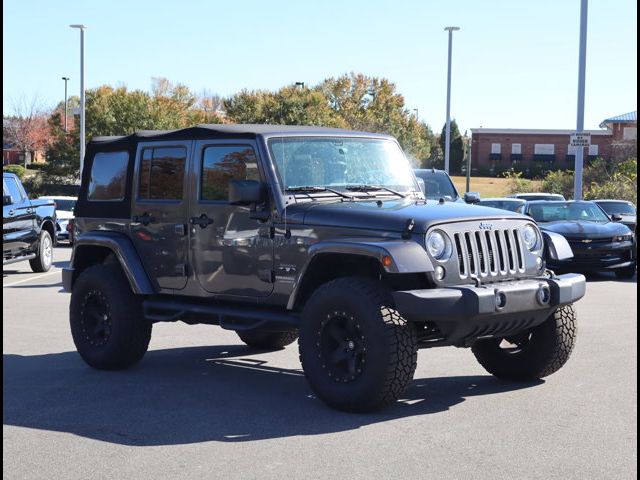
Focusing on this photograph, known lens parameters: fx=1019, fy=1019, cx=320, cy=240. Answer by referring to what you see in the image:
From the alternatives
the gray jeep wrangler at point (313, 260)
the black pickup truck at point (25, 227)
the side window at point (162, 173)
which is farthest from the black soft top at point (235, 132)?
the black pickup truck at point (25, 227)

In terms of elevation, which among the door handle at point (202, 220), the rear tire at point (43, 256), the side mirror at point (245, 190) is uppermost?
the side mirror at point (245, 190)

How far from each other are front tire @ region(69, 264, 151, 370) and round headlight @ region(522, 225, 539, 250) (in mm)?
3369

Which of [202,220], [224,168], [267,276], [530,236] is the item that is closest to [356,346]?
[267,276]

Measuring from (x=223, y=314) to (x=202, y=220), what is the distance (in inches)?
31.1

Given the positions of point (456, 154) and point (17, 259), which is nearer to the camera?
point (17, 259)

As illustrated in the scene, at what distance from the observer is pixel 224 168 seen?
8.36 meters

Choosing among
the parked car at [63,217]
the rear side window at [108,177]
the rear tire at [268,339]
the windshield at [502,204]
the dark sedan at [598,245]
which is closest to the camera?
the rear side window at [108,177]

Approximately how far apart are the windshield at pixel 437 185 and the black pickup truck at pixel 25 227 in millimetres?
7383

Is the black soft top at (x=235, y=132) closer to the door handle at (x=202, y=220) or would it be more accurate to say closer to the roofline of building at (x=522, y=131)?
the door handle at (x=202, y=220)

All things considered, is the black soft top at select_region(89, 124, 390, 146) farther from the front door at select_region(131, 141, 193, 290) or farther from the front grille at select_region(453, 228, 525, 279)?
the front grille at select_region(453, 228, 525, 279)

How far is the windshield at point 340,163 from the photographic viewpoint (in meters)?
8.09

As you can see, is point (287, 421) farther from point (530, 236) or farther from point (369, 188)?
point (530, 236)

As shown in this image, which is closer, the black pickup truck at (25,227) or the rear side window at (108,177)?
the rear side window at (108,177)

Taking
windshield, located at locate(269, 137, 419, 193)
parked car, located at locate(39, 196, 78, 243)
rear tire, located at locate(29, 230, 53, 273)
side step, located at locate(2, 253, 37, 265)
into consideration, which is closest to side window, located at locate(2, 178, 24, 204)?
rear tire, located at locate(29, 230, 53, 273)
